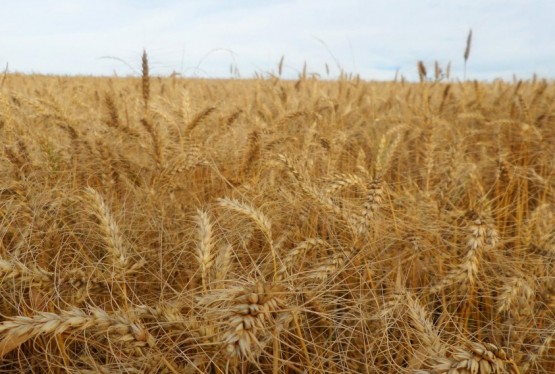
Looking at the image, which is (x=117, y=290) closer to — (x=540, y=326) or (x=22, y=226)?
(x=22, y=226)

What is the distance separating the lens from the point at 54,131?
2385mm

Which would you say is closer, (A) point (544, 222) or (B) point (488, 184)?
(A) point (544, 222)

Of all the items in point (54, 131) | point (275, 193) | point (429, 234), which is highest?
point (54, 131)

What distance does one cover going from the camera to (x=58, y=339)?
3.07 ft

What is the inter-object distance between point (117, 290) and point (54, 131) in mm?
1592

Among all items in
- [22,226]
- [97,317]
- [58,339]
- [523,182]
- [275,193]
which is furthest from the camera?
[523,182]

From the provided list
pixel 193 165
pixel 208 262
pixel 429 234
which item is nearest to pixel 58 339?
pixel 208 262

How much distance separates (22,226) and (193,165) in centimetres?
63

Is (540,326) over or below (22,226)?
below

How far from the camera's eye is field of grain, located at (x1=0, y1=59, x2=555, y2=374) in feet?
2.89

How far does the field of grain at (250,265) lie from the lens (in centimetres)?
88

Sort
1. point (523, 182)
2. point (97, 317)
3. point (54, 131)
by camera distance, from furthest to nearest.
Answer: point (54, 131)
point (523, 182)
point (97, 317)

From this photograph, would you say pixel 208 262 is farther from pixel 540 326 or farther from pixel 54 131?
pixel 54 131

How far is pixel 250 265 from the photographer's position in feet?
4.27
